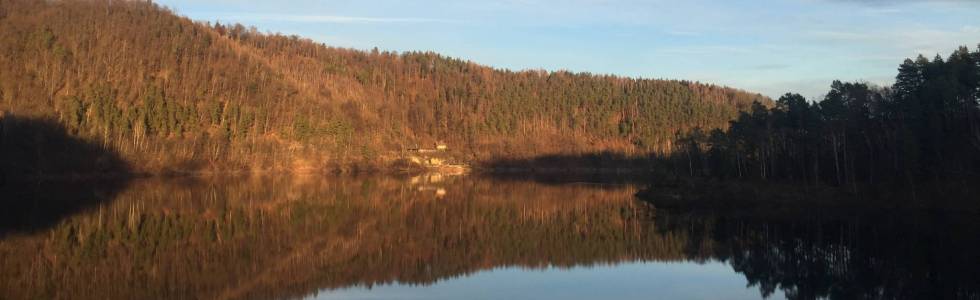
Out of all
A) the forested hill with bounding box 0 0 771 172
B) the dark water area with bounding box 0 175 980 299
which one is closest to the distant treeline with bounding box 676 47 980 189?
the dark water area with bounding box 0 175 980 299

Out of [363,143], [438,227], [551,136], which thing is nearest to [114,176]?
[363,143]

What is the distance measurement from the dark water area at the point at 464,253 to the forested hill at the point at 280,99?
4750 centimetres

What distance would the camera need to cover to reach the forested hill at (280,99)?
87.8 meters

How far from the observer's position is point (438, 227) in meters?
34.9

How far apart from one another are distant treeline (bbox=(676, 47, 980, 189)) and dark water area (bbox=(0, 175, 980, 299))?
18.3ft

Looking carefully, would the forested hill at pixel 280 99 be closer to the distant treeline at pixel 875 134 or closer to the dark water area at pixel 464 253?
the distant treeline at pixel 875 134

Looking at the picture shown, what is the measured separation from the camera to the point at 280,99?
113 meters

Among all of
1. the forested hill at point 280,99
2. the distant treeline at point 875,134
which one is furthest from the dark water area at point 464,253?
the forested hill at point 280,99

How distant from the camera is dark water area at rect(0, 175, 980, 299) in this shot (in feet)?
65.0

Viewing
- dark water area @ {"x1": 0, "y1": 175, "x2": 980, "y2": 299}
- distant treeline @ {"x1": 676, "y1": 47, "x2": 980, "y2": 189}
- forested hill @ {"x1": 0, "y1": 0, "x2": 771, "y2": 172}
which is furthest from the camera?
forested hill @ {"x1": 0, "y1": 0, "x2": 771, "y2": 172}

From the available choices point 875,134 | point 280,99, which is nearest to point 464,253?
point 875,134

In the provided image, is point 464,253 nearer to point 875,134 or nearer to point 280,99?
point 875,134

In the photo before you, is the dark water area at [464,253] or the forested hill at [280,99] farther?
the forested hill at [280,99]

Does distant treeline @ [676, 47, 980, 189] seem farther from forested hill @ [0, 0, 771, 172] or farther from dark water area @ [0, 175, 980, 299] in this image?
forested hill @ [0, 0, 771, 172]
